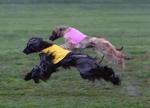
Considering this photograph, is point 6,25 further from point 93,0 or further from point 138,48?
point 93,0

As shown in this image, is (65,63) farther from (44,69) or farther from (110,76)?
(110,76)

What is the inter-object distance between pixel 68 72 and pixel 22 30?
11010 mm

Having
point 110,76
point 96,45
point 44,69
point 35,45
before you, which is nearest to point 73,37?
point 96,45

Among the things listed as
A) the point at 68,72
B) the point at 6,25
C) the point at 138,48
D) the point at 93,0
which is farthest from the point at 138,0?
the point at 68,72

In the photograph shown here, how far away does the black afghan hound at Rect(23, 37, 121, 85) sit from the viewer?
8.62 metres

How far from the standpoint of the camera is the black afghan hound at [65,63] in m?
8.62

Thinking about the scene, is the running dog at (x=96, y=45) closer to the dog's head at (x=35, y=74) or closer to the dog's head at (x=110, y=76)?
the dog's head at (x=110, y=76)

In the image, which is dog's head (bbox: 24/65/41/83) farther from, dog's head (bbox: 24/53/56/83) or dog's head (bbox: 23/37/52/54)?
dog's head (bbox: 23/37/52/54)

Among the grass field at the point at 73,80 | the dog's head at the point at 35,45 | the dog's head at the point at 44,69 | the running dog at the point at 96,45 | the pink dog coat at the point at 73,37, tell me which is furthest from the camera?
the pink dog coat at the point at 73,37

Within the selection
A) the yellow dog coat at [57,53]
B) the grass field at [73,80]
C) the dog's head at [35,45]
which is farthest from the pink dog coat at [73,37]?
the yellow dog coat at [57,53]

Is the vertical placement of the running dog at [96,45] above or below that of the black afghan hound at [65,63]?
above

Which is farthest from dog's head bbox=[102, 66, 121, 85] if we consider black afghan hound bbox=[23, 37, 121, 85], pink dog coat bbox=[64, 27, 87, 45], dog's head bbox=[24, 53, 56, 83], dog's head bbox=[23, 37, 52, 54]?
pink dog coat bbox=[64, 27, 87, 45]

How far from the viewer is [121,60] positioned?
10234 millimetres

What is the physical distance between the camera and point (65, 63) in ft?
28.4
